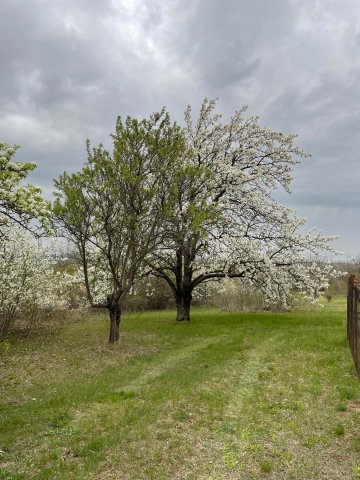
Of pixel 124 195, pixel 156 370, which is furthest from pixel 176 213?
pixel 156 370

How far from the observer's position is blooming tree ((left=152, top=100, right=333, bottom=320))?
2180cm

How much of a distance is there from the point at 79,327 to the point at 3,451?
16303mm

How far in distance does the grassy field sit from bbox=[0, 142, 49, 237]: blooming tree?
14.2 feet

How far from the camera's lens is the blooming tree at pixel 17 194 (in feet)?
29.8

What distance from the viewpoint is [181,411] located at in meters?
8.86

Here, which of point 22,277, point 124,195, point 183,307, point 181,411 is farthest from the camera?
point 183,307

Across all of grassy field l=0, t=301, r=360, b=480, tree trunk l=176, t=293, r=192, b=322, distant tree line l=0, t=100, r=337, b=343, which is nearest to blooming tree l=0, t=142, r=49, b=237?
distant tree line l=0, t=100, r=337, b=343

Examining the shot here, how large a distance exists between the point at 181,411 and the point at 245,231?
14.7m

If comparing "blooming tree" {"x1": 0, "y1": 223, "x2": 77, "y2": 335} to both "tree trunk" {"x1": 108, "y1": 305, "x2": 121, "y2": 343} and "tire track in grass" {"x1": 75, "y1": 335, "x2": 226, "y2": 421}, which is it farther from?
"tire track in grass" {"x1": 75, "y1": 335, "x2": 226, "y2": 421}

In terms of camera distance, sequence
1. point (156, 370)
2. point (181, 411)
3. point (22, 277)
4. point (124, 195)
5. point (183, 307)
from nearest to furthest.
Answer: point (181, 411)
point (156, 370)
point (124, 195)
point (22, 277)
point (183, 307)

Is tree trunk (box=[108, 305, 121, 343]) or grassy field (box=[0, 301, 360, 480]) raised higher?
tree trunk (box=[108, 305, 121, 343])

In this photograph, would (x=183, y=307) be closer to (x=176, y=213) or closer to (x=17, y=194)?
(x=176, y=213)

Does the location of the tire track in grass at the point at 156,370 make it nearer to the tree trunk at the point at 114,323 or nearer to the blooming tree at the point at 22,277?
the tree trunk at the point at 114,323

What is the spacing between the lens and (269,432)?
780 centimetres
